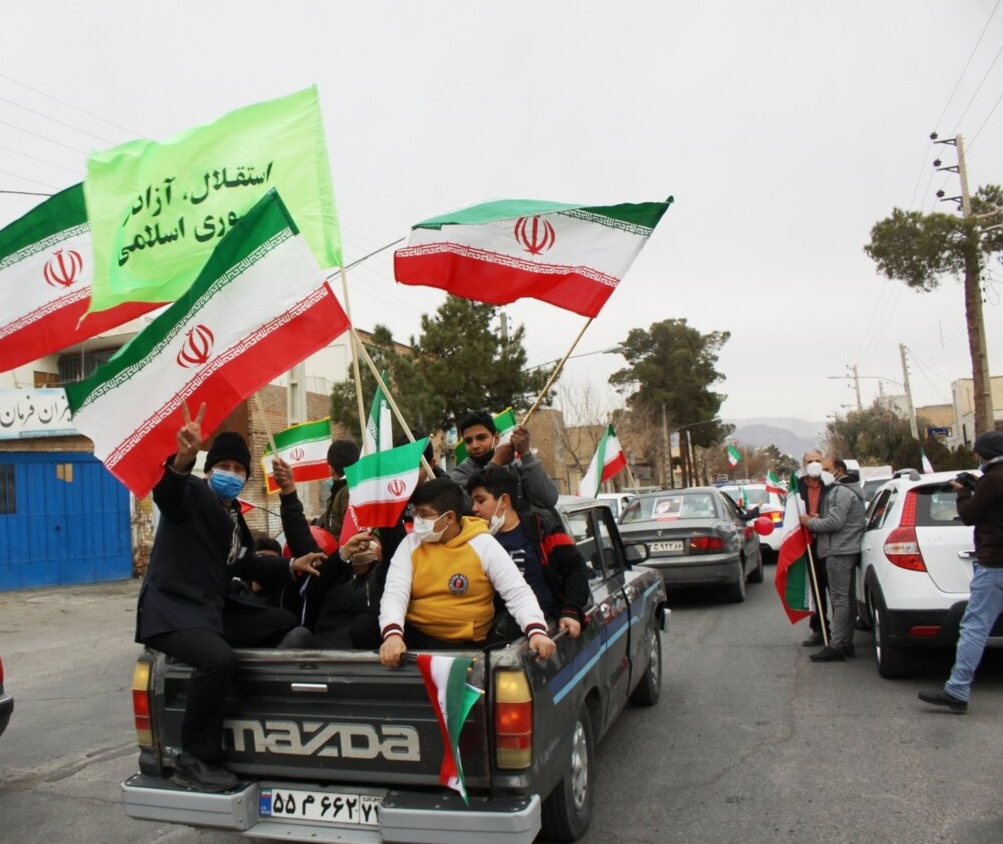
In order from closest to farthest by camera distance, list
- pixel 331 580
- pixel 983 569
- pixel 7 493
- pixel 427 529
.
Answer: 1. pixel 427 529
2. pixel 331 580
3. pixel 983 569
4. pixel 7 493

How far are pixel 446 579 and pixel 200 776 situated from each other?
4.22 ft

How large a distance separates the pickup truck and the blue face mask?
0.79 metres

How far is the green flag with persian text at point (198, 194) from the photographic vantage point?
608cm

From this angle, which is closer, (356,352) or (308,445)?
(356,352)

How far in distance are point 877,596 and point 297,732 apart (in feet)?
16.1

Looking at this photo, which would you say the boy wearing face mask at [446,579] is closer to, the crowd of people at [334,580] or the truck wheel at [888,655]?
the crowd of people at [334,580]

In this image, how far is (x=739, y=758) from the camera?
5254mm

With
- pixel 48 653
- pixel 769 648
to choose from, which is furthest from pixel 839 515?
pixel 48 653

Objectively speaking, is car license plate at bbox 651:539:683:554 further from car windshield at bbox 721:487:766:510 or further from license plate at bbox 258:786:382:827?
car windshield at bbox 721:487:766:510

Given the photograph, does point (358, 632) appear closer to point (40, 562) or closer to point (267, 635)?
point (267, 635)

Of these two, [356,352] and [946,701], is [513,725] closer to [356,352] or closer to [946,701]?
[356,352]

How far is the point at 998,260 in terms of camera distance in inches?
885

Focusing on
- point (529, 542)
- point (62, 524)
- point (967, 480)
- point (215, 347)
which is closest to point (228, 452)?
point (215, 347)

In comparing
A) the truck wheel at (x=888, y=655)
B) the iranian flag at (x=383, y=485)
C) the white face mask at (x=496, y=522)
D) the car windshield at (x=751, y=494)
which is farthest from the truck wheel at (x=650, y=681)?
the car windshield at (x=751, y=494)
